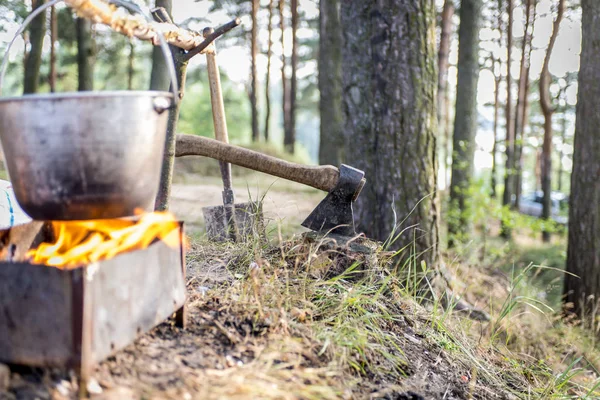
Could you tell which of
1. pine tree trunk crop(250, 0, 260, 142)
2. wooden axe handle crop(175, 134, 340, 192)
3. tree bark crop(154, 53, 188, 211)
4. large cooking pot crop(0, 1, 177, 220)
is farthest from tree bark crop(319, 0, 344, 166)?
large cooking pot crop(0, 1, 177, 220)

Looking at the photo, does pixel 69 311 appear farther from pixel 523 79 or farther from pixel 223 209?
pixel 523 79

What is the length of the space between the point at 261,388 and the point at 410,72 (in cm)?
341

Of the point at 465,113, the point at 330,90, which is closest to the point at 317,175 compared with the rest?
the point at 465,113

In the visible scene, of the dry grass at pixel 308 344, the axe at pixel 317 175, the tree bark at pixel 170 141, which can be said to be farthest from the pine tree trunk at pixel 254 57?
the dry grass at pixel 308 344

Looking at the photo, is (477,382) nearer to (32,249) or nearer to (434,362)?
(434,362)

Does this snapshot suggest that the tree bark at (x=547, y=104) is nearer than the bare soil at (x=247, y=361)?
No

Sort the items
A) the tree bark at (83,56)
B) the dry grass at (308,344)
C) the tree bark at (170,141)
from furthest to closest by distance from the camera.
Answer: the tree bark at (83,56)
the tree bark at (170,141)
the dry grass at (308,344)

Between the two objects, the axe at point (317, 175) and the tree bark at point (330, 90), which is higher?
the tree bark at point (330, 90)

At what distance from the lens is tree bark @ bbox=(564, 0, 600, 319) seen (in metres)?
6.18

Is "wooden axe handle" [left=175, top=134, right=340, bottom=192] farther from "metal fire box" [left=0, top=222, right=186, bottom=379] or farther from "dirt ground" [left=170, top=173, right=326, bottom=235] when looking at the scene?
"dirt ground" [left=170, top=173, right=326, bottom=235]

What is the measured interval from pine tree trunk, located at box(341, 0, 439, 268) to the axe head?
4.10 feet

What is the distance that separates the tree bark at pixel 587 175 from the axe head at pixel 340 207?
397 centimetres

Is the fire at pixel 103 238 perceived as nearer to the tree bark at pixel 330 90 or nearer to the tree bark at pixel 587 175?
the tree bark at pixel 587 175

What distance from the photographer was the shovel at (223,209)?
3.64 metres
